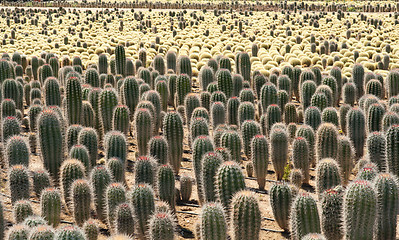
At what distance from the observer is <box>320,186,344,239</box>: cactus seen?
6.96 meters

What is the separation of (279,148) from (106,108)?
431 cm

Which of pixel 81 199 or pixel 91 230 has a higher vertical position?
pixel 81 199

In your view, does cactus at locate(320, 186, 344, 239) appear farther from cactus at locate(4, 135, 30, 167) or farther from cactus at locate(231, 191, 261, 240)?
cactus at locate(4, 135, 30, 167)

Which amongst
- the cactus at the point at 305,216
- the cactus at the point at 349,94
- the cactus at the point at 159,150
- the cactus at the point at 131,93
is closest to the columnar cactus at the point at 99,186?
the cactus at the point at 159,150

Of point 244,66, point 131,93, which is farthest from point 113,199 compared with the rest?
point 244,66

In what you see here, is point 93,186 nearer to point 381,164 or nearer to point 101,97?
point 101,97

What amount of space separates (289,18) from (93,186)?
123 feet

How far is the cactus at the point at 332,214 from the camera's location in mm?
6961

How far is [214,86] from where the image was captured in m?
14.3

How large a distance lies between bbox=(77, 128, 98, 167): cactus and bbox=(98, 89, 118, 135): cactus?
76.9 inches

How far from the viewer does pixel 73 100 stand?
38.7ft

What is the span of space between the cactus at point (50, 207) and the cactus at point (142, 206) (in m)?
1.19

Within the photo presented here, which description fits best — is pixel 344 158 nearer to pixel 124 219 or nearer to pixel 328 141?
pixel 328 141

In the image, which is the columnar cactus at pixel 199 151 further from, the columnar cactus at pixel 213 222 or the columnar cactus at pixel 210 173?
the columnar cactus at pixel 213 222
